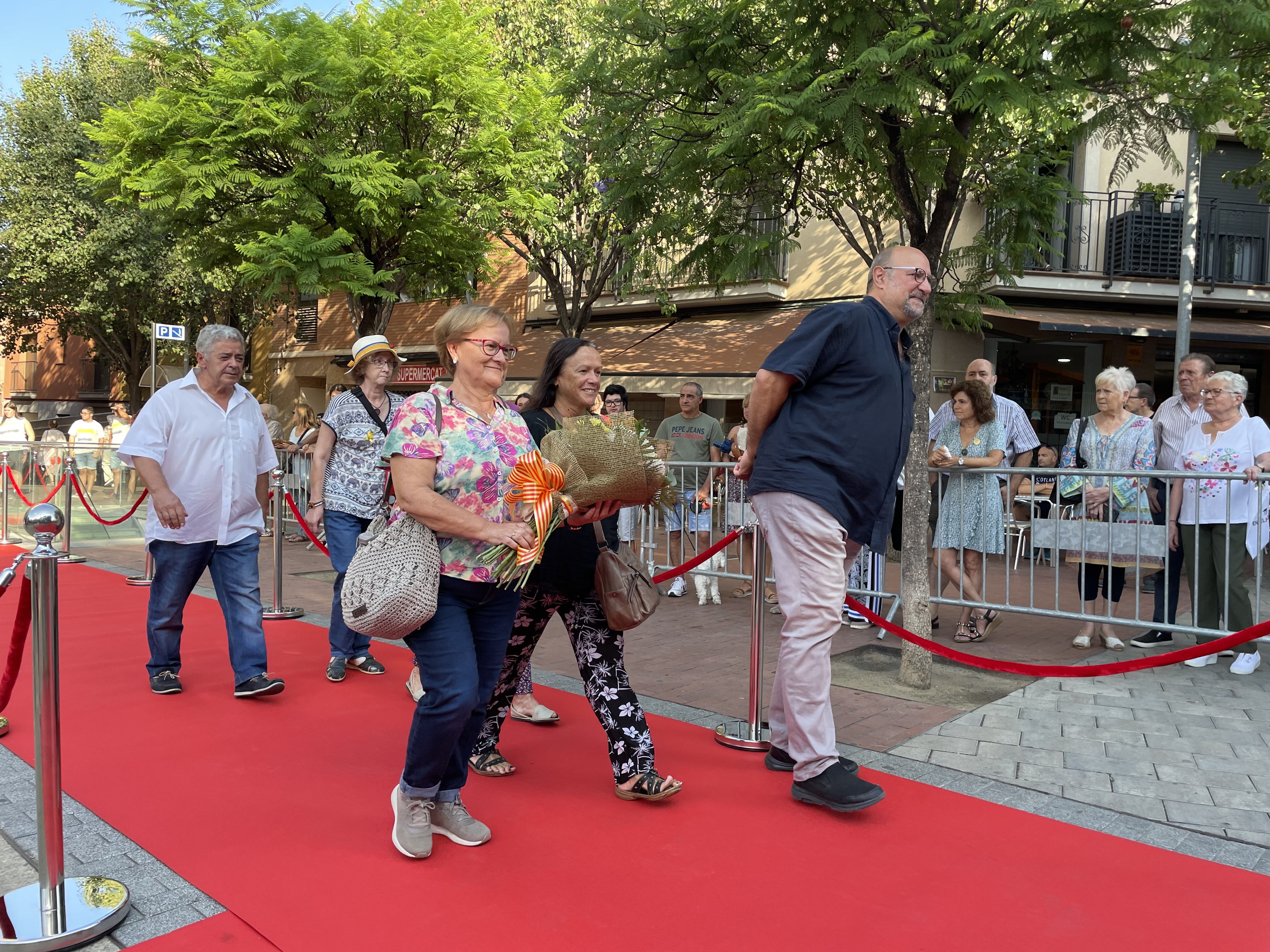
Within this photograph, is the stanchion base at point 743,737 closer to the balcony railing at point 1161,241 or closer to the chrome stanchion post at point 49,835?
the chrome stanchion post at point 49,835

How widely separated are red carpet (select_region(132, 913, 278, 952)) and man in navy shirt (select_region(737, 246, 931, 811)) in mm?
2048

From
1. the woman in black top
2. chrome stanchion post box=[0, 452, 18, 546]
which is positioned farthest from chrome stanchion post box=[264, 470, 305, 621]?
chrome stanchion post box=[0, 452, 18, 546]

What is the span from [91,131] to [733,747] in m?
11.7

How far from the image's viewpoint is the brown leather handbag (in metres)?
3.76

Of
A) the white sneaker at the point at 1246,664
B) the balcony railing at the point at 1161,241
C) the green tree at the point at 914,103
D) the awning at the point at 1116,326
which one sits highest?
the balcony railing at the point at 1161,241

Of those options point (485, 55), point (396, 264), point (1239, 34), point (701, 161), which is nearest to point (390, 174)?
point (396, 264)

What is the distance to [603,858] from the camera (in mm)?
3379

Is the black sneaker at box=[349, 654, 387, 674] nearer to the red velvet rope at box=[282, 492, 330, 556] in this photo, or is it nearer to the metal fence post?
the red velvet rope at box=[282, 492, 330, 556]

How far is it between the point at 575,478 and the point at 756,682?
1837 mm

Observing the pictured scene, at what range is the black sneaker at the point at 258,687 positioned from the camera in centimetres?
530

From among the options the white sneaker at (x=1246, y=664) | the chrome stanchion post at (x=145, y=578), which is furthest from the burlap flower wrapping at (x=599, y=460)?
the chrome stanchion post at (x=145, y=578)

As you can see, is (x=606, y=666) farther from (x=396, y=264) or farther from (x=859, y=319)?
(x=396, y=264)

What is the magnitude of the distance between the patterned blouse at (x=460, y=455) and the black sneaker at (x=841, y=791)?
1587 millimetres

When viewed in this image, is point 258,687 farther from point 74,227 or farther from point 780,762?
point 74,227
